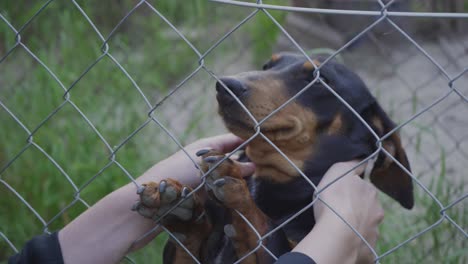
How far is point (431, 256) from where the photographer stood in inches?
105

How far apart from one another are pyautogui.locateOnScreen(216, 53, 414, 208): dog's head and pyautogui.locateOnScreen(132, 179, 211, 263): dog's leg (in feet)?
0.80

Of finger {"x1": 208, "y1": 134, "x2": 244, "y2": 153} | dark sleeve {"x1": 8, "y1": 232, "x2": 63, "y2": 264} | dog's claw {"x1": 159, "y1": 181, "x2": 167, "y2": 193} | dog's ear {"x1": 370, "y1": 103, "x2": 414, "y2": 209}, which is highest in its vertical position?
dark sleeve {"x1": 8, "y1": 232, "x2": 63, "y2": 264}

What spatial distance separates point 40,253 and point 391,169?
1.06 meters

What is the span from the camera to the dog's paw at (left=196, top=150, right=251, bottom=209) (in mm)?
1848

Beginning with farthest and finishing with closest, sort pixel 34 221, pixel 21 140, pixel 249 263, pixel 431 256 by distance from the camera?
pixel 21 140 < pixel 34 221 < pixel 431 256 < pixel 249 263

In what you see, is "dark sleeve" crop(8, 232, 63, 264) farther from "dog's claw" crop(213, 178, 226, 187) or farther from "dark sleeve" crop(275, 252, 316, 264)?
"dark sleeve" crop(275, 252, 316, 264)

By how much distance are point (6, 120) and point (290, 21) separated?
7.47 feet

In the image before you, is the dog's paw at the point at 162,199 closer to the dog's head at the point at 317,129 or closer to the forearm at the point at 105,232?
the forearm at the point at 105,232

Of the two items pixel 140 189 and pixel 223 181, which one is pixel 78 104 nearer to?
pixel 140 189

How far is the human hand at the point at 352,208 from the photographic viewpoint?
65.3 inches

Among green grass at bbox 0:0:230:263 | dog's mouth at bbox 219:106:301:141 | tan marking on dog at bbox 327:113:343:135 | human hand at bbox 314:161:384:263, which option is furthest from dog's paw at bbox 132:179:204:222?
green grass at bbox 0:0:230:263

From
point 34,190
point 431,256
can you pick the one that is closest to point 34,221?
point 34,190

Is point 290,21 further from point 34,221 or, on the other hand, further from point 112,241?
point 112,241

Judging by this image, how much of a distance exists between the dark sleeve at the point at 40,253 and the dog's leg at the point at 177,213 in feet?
0.80
